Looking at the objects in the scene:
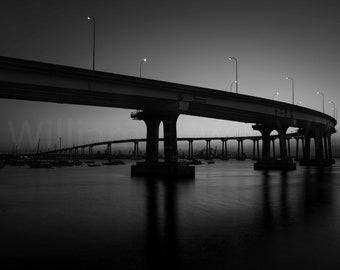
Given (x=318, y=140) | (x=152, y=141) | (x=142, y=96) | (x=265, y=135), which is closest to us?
(x=142, y=96)

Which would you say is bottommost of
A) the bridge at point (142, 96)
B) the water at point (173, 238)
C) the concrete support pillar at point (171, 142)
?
the water at point (173, 238)

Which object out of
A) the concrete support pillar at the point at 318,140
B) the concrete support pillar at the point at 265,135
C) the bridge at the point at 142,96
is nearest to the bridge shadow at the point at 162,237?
the bridge at the point at 142,96

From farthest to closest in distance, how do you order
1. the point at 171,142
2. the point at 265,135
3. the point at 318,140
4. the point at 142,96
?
1. the point at 318,140
2. the point at 265,135
3. the point at 171,142
4. the point at 142,96

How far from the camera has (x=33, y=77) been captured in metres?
35.3

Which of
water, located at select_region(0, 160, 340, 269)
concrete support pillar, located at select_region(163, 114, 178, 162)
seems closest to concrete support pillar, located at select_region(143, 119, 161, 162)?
concrete support pillar, located at select_region(163, 114, 178, 162)

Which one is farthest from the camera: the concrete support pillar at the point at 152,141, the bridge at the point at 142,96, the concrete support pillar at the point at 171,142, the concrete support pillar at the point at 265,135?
the concrete support pillar at the point at 265,135

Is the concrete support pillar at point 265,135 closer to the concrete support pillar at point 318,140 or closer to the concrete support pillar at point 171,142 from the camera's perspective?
the concrete support pillar at point 318,140

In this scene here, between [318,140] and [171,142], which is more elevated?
[318,140]

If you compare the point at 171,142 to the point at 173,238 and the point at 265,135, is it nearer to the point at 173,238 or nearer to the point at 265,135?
the point at 173,238

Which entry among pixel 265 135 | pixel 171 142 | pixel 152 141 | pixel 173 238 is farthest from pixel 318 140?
pixel 173 238

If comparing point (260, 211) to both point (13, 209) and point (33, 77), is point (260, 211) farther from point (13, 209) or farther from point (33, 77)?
point (33, 77)

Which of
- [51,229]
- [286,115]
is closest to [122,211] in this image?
[51,229]

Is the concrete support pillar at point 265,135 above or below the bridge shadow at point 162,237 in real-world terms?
above

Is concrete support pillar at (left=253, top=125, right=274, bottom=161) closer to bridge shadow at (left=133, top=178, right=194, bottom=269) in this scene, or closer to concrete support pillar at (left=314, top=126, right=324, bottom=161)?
concrete support pillar at (left=314, top=126, right=324, bottom=161)
